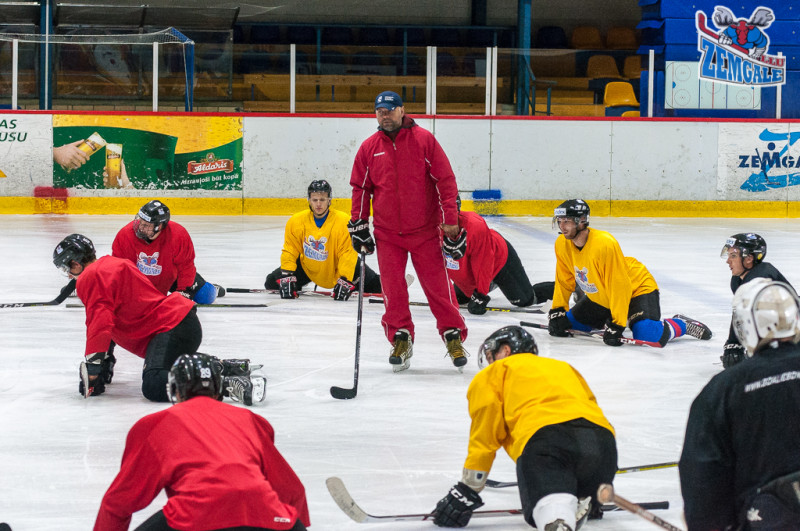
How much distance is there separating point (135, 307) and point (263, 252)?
18.8 feet

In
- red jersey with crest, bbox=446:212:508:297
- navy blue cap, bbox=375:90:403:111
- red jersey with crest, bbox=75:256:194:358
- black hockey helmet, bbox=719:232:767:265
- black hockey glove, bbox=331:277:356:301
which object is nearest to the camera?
red jersey with crest, bbox=75:256:194:358

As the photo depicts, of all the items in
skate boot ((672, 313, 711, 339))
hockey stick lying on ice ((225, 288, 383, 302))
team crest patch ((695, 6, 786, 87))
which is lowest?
skate boot ((672, 313, 711, 339))

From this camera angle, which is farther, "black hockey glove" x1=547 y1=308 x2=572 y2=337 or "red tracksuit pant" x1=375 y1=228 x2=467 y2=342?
"black hockey glove" x1=547 y1=308 x2=572 y2=337

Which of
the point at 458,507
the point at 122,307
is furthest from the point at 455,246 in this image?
the point at 458,507

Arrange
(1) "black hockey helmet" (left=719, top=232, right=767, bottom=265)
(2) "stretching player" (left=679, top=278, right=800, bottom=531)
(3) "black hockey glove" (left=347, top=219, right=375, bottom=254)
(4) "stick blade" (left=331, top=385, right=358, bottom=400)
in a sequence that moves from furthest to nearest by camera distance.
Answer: (3) "black hockey glove" (left=347, top=219, right=375, bottom=254)
(1) "black hockey helmet" (left=719, top=232, right=767, bottom=265)
(4) "stick blade" (left=331, top=385, right=358, bottom=400)
(2) "stretching player" (left=679, top=278, right=800, bottom=531)

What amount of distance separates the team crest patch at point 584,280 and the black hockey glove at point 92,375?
9.50 feet

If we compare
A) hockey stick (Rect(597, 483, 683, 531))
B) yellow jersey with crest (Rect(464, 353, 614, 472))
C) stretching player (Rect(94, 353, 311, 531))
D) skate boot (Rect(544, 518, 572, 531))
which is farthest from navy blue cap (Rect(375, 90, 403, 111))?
hockey stick (Rect(597, 483, 683, 531))

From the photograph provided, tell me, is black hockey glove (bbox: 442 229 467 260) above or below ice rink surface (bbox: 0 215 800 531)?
above

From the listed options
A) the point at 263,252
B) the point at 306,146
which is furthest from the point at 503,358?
the point at 306,146

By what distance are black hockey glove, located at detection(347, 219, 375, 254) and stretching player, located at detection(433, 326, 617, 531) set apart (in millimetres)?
2435

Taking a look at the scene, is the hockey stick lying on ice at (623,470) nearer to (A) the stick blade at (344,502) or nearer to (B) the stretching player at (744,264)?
(A) the stick blade at (344,502)

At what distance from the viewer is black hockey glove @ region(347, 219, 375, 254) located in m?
5.67

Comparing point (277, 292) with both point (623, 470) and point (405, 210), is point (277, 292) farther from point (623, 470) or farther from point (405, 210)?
point (623, 470)

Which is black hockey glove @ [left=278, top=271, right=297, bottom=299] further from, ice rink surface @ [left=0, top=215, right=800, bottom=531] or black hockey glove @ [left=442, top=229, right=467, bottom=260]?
black hockey glove @ [left=442, top=229, right=467, bottom=260]
